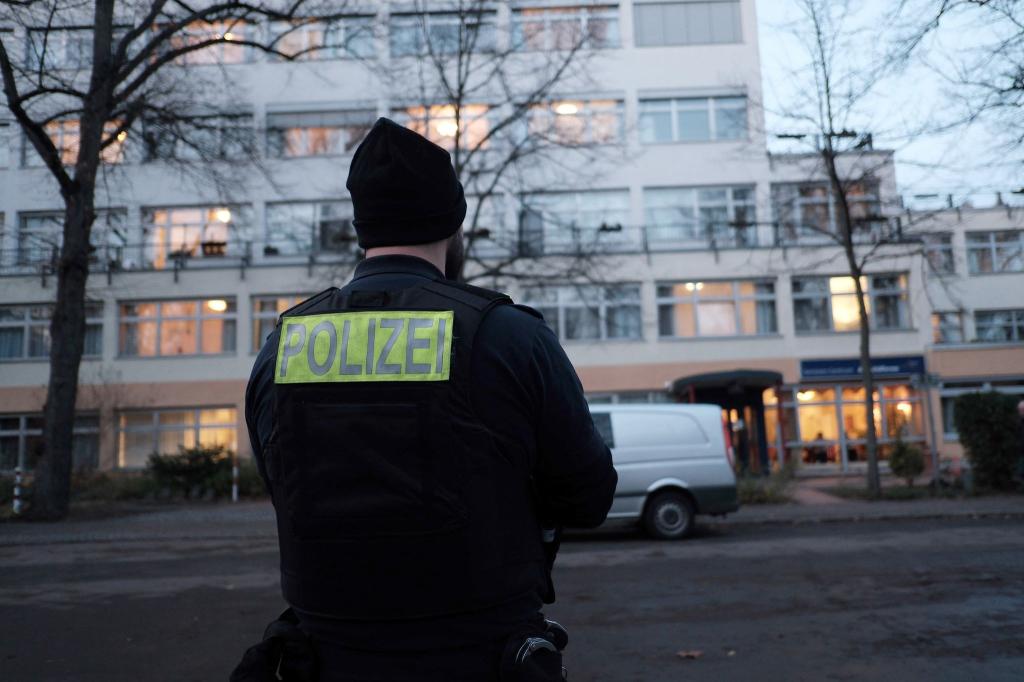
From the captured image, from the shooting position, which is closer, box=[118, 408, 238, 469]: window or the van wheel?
the van wheel

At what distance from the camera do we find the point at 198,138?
17.8 metres

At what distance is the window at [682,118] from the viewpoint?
94.5 ft

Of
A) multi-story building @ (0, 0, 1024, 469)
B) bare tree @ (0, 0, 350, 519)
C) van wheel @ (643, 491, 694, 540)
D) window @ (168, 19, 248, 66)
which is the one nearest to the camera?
van wheel @ (643, 491, 694, 540)

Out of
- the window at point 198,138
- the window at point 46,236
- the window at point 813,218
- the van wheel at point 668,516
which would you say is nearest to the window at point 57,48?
the window at point 198,138

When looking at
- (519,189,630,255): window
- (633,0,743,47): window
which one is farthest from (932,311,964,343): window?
(519,189,630,255): window

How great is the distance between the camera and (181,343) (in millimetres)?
28016

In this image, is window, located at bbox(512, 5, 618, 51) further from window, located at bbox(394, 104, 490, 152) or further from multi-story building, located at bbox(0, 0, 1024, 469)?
window, located at bbox(394, 104, 490, 152)

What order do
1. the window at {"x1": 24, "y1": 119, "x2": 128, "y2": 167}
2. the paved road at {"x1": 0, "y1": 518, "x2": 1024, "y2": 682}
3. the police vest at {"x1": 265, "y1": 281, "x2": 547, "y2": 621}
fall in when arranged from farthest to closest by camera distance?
the window at {"x1": 24, "y1": 119, "x2": 128, "y2": 167}, the paved road at {"x1": 0, "y1": 518, "x2": 1024, "y2": 682}, the police vest at {"x1": 265, "y1": 281, "x2": 547, "y2": 621}

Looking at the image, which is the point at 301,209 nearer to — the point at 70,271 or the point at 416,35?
the point at 416,35

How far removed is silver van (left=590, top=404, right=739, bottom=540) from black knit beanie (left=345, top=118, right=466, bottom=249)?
10099 millimetres

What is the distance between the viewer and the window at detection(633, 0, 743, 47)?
95.2 ft

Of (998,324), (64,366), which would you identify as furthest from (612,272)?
(998,324)

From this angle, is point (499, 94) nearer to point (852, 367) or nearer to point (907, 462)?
point (907, 462)

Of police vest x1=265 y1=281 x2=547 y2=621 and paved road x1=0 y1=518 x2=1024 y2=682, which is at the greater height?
police vest x1=265 y1=281 x2=547 y2=621
